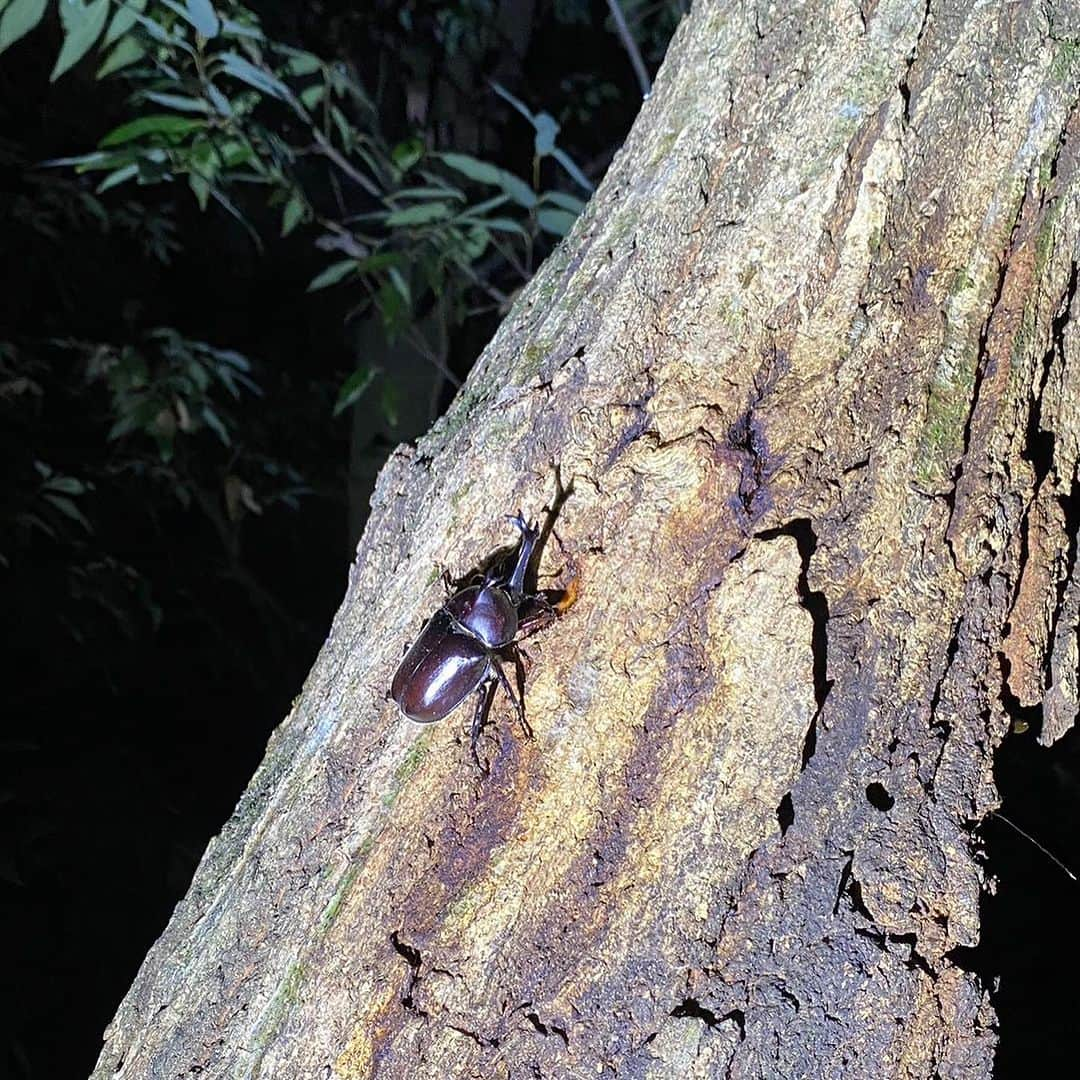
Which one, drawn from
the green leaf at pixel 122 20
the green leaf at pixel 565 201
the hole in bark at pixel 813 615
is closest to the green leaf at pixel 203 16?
the green leaf at pixel 122 20

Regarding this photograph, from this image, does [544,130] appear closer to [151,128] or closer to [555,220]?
[555,220]

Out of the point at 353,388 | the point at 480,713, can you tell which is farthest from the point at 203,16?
the point at 480,713

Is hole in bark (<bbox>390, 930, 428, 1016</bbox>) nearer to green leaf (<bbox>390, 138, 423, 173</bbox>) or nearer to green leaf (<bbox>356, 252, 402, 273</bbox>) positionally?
green leaf (<bbox>356, 252, 402, 273</bbox>)

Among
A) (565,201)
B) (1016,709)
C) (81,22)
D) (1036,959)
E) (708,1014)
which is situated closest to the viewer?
(708,1014)

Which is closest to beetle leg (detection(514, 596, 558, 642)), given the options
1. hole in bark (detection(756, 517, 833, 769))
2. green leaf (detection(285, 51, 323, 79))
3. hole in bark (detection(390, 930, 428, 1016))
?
hole in bark (detection(756, 517, 833, 769))

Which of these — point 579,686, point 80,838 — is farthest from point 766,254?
point 80,838

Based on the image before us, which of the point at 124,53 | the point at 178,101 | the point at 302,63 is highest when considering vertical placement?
the point at 124,53

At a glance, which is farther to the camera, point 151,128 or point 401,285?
point 401,285
